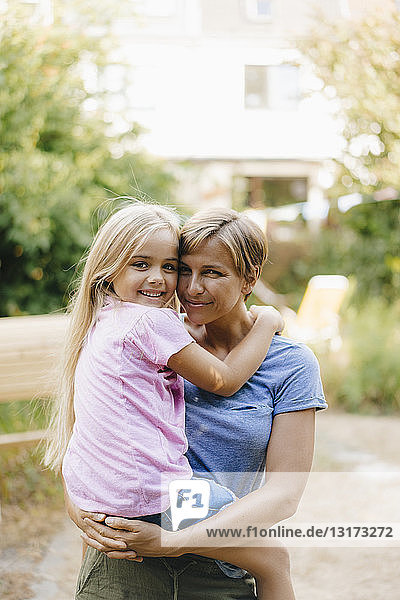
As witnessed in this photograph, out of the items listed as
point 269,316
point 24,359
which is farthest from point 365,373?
point 269,316

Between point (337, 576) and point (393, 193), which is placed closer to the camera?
point (337, 576)

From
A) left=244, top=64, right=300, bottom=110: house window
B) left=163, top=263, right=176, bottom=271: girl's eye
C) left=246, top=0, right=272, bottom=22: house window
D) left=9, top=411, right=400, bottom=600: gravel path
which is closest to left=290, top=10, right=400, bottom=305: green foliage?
left=9, top=411, right=400, bottom=600: gravel path

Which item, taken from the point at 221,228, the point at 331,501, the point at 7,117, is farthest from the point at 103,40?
the point at 221,228

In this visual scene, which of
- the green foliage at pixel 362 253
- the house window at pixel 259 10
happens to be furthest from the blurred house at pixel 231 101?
the green foliage at pixel 362 253

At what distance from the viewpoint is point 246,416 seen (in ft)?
5.76

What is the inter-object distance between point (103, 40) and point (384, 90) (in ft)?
12.8

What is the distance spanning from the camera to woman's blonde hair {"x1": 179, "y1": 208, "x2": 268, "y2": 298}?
178 cm

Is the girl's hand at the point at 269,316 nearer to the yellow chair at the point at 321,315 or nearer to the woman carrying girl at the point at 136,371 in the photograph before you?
the woman carrying girl at the point at 136,371

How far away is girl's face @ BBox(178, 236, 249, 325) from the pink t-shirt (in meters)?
0.06

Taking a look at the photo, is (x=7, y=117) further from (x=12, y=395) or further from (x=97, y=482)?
(x=97, y=482)

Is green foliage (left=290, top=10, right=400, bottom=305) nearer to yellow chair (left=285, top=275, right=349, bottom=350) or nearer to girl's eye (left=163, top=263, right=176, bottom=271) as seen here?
yellow chair (left=285, top=275, right=349, bottom=350)

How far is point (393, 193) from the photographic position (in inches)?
419

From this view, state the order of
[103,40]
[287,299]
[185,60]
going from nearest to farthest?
[103,40] < [287,299] < [185,60]

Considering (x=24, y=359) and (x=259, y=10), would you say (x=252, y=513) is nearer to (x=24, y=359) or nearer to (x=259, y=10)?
(x=24, y=359)
